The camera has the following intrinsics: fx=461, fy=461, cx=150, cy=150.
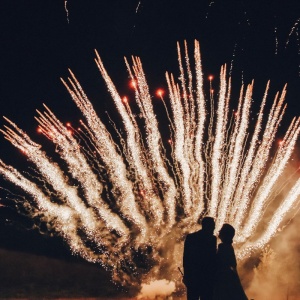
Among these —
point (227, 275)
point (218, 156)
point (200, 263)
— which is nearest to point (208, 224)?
point (200, 263)

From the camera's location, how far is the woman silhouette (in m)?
5.34

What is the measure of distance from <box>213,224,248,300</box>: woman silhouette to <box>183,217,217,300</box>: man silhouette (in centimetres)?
31

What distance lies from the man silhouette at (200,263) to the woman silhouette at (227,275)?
311mm

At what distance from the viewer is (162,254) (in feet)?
55.7

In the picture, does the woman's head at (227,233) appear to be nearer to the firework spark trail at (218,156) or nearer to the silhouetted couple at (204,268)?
the silhouetted couple at (204,268)

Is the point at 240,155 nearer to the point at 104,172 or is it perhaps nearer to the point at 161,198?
the point at 161,198

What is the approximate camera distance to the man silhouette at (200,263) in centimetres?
504

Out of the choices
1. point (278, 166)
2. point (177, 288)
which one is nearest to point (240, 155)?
point (278, 166)

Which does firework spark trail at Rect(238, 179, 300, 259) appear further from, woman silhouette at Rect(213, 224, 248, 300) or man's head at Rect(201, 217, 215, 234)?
man's head at Rect(201, 217, 215, 234)

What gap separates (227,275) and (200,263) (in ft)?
1.67

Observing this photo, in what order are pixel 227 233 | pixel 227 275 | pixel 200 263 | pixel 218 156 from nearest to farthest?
pixel 200 263 → pixel 227 275 → pixel 227 233 → pixel 218 156

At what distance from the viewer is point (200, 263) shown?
510 cm

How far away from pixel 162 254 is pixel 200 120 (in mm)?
6463

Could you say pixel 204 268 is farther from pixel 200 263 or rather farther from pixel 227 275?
pixel 227 275
